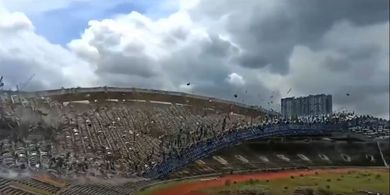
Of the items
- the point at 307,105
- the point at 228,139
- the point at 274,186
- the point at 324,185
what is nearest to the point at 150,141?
the point at 228,139

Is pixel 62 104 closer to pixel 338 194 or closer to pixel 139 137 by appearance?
pixel 139 137

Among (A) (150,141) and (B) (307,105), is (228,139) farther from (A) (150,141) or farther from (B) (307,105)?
(B) (307,105)

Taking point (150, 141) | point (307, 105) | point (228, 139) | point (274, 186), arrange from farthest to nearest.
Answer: point (307, 105), point (150, 141), point (228, 139), point (274, 186)

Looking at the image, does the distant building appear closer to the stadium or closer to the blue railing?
the stadium

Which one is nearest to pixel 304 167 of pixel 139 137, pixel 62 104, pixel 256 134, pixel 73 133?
pixel 256 134

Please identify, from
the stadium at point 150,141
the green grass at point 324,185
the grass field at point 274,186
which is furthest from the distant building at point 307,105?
the green grass at point 324,185

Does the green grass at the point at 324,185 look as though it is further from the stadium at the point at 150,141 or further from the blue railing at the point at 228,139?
the blue railing at the point at 228,139

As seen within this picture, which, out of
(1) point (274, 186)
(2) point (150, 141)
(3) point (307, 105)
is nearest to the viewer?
(1) point (274, 186)

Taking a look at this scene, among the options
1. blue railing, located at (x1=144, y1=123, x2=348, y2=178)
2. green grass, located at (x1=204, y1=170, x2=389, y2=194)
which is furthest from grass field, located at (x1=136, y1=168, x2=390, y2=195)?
blue railing, located at (x1=144, y1=123, x2=348, y2=178)
